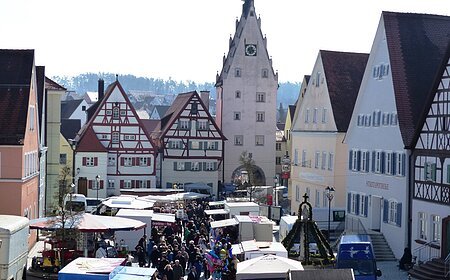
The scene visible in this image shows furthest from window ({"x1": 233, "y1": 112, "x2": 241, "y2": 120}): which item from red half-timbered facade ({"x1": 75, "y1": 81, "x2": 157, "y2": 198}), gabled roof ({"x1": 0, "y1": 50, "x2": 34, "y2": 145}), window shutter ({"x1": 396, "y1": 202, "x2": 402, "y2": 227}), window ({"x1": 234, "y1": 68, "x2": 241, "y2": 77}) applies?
window shutter ({"x1": 396, "y1": 202, "x2": 402, "y2": 227})

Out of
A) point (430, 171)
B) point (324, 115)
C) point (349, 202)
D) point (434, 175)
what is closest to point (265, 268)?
point (434, 175)

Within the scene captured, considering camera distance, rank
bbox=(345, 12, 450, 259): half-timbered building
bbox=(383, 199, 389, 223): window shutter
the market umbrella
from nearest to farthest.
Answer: the market umbrella < bbox=(345, 12, 450, 259): half-timbered building < bbox=(383, 199, 389, 223): window shutter

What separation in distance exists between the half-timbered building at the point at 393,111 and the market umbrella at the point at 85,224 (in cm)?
1289

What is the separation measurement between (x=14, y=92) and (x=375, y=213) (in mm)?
19150

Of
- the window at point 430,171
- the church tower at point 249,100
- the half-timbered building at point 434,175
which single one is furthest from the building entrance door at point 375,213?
the church tower at point 249,100

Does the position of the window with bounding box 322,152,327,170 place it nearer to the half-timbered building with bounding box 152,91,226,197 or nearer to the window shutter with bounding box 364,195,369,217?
the window shutter with bounding box 364,195,369,217

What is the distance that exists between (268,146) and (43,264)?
54892mm

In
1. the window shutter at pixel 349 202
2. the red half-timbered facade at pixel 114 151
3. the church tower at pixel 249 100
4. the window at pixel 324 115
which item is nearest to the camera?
the window shutter at pixel 349 202

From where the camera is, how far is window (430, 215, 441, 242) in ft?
110

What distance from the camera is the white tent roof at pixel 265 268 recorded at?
906 inches

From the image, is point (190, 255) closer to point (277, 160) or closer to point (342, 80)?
point (342, 80)

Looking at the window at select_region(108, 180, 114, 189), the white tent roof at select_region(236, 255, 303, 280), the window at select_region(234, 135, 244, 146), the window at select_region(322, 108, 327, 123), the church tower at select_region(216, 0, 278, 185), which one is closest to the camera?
the white tent roof at select_region(236, 255, 303, 280)

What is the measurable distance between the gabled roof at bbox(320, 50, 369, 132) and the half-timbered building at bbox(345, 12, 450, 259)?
665 cm

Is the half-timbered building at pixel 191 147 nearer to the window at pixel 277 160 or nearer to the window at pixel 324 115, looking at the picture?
the window at pixel 277 160
